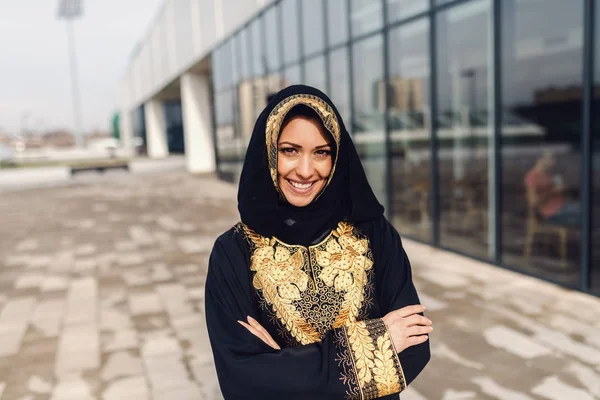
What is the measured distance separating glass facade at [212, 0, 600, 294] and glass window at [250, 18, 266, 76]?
0.10 ft

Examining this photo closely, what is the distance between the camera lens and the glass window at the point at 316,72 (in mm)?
10945

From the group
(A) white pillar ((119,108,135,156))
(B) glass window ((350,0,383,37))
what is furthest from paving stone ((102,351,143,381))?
(A) white pillar ((119,108,135,156))

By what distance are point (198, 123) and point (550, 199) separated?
52.1 ft

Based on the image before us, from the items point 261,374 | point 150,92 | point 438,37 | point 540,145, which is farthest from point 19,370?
point 150,92

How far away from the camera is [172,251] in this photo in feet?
27.0

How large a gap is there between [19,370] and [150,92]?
3451 centimetres

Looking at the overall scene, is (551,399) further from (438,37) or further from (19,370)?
(438,37)

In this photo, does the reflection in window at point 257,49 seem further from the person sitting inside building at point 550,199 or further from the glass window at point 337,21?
the person sitting inside building at point 550,199

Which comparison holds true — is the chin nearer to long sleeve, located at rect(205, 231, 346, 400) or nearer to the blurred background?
long sleeve, located at rect(205, 231, 346, 400)

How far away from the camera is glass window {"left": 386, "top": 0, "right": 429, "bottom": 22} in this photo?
7574mm

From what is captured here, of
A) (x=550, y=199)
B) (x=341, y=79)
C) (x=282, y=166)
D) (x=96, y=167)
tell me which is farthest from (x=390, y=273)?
(x=96, y=167)

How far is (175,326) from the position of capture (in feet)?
16.5

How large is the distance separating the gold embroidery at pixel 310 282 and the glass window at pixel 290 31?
1110 cm

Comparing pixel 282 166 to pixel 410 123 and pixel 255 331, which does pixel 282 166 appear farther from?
pixel 410 123
